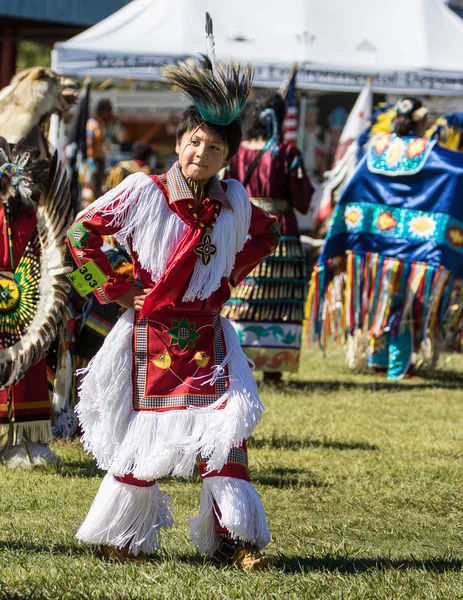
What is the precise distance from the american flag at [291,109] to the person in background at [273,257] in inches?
32.0

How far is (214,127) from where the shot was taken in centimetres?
324

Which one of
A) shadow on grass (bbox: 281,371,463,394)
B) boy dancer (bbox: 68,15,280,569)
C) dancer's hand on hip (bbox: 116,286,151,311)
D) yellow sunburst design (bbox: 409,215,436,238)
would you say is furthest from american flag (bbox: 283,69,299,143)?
dancer's hand on hip (bbox: 116,286,151,311)

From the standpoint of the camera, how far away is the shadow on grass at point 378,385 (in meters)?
7.20

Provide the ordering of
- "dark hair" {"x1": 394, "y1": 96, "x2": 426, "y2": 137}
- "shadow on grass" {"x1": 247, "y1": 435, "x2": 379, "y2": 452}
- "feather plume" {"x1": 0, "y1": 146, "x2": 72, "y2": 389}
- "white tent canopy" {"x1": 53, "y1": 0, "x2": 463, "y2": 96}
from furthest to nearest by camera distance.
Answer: "white tent canopy" {"x1": 53, "y1": 0, "x2": 463, "y2": 96} → "dark hair" {"x1": 394, "y1": 96, "x2": 426, "y2": 137} → "shadow on grass" {"x1": 247, "y1": 435, "x2": 379, "y2": 452} → "feather plume" {"x1": 0, "y1": 146, "x2": 72, "y2": 389}

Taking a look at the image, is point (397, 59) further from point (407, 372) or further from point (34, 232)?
point (34, 232)

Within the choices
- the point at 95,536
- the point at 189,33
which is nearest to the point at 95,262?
the point at 95,536

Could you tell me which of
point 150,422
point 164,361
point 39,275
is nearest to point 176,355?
point 164,361

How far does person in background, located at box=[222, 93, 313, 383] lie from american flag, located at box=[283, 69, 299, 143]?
32.0 inches

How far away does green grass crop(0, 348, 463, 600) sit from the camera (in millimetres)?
3023

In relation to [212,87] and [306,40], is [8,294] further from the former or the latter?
[306,40]

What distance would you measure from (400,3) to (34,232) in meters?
8.62

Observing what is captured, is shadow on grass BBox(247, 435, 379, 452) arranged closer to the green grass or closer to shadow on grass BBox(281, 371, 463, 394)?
the green grass

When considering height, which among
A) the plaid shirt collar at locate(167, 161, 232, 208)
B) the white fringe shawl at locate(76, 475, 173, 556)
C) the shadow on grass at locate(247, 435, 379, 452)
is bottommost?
the shadow on grass at locate(247, 435, 379, 452)

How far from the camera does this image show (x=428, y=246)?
24.0 feet
